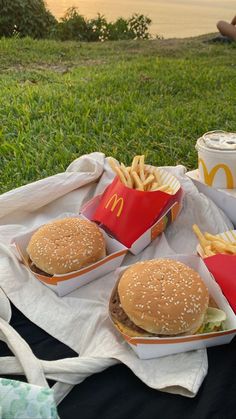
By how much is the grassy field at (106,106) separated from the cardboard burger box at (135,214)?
1.12 m

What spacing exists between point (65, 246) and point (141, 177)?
522 mm

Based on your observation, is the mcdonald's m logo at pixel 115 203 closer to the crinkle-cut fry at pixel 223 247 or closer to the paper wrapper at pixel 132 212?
the paper wrapper at pixel 132 212

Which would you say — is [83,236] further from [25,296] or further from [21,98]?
[21,98]

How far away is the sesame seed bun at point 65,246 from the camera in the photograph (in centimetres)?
192

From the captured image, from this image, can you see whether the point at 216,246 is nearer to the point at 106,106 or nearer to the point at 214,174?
the point at 214,174

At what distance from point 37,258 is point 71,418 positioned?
2.08 ft

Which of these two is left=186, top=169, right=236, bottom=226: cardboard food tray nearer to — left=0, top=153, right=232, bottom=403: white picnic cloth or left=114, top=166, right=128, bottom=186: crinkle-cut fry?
left=0, top=153, right=232, bottom=403: white picnic cloth

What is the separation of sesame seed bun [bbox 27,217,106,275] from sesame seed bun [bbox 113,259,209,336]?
22cm

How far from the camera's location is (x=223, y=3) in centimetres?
959

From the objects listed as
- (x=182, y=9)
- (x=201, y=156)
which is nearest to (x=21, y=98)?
(x=201, y=156)

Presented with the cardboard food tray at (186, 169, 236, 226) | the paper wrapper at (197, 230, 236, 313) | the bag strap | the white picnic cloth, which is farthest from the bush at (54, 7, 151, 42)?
the bag strap

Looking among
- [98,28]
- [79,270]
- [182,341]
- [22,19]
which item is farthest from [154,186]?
[98,28]

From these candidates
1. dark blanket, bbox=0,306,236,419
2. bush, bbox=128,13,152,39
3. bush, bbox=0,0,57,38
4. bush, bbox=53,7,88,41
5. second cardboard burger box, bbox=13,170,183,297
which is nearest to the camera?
dark blanket, bbox=0,306,236,419

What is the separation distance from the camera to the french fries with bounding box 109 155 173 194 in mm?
2230
